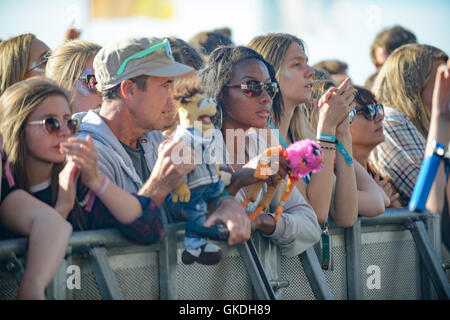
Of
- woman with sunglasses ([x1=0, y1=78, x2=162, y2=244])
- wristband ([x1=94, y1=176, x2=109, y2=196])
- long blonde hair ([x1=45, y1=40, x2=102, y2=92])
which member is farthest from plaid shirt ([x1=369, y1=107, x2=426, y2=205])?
wristband ([x1=94, y1=176, x2=109, y2=196])

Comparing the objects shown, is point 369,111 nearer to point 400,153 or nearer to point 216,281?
point 400,153

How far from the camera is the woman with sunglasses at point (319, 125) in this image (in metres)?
4.41

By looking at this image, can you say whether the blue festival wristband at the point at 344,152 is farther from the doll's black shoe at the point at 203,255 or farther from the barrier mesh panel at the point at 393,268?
the doll's black shoe at the point at 203,255

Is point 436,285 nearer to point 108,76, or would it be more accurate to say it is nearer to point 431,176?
point 431,176

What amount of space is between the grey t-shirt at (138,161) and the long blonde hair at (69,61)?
0.90 meters

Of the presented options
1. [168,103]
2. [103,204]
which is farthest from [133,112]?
[103,204]

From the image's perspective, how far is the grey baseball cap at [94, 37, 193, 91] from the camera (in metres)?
3.98

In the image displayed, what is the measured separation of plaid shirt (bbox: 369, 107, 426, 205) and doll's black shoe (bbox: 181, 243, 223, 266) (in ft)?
8.41

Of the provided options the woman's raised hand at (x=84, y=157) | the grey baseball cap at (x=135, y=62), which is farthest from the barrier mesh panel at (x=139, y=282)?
the grey baseball cap at (x=135, y=62)

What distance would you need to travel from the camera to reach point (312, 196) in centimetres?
440

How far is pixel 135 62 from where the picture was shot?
157 inches

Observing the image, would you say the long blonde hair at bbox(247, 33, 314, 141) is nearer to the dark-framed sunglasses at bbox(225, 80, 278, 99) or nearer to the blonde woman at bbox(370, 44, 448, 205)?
the dark-framed sunglasses at bbox(225, 80, 278, 99)

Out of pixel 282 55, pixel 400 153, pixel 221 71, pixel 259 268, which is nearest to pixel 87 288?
pixel 259 268

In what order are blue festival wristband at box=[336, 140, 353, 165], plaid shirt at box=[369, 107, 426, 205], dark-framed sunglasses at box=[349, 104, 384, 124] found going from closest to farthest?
1. blue festival wristband at box=[336, 140, 353, 165]
2. dark-framed sunglasses at box=[349, 104, 384, 124]
3. plaid shirt at box=[369, 107, 426, 205]
